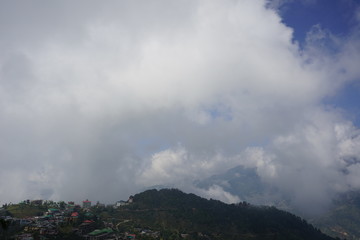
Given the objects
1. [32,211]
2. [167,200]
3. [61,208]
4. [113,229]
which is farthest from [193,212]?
[32,211]

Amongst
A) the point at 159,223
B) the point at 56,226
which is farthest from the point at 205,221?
the point at 56,226

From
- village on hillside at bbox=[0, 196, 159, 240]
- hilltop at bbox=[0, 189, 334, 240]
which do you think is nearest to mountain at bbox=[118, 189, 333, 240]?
hilltop at bbox=[0, 189, 334, 240]

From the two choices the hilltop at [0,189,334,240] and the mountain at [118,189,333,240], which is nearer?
the hilltop at [0,189,334,240]

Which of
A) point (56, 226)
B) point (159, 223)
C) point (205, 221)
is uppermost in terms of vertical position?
point (205, 221)

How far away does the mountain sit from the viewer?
506 ft

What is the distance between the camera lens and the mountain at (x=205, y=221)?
15412 cm

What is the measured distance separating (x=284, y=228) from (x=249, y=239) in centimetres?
4232

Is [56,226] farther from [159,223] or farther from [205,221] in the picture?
[205,221]

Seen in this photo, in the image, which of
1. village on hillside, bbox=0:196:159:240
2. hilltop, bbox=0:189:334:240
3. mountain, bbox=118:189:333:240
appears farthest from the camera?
mountain, bbox=118:189:333:240

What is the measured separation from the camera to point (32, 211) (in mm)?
140750

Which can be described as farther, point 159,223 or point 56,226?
point 159,223

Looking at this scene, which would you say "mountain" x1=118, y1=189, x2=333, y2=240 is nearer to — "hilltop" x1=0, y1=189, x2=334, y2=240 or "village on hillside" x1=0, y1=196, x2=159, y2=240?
"hilltop" x1=0, y1=189, x2=334, y2=240

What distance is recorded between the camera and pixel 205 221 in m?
165

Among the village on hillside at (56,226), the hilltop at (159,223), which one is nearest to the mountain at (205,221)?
the hilltop at (159,223)
